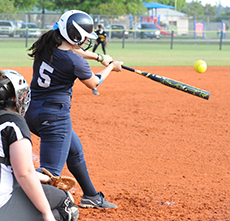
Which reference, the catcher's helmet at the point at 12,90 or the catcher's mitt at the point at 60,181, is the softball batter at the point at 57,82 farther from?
the catcher's helmet at the point at 12,90

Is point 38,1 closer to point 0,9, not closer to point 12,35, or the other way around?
point 0,9

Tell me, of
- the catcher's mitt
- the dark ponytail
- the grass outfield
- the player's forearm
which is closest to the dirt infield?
the catcher's mitt

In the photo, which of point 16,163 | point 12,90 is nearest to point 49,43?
point 12,90

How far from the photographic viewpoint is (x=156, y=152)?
5.52 m

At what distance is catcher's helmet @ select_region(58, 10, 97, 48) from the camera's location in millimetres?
3230

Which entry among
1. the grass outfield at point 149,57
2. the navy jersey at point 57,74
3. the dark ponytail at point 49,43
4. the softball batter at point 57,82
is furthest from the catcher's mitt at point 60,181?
the grass outfield at point 149,57

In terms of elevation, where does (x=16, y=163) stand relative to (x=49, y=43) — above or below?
below

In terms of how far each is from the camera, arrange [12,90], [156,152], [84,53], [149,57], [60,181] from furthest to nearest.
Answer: [149,57], [156,152], [84,53], [60,181], [12,90]

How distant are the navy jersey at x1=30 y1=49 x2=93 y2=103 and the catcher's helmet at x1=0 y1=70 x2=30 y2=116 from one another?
2.95 ft

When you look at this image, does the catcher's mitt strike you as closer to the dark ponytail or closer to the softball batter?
the softball batter

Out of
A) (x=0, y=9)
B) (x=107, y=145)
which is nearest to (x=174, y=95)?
(x=107, y=145)

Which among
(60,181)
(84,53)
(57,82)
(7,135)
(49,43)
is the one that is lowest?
(60,181)

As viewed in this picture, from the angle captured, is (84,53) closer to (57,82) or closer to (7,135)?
(57,82)

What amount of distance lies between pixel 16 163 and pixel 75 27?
1529mm
